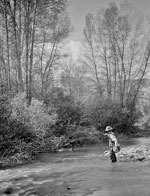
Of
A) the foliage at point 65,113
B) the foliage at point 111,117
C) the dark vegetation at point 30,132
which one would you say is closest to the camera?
the dark vegetation at point 30,132

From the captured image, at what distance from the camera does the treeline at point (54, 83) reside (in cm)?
1355

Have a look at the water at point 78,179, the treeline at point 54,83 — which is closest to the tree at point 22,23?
the treeline at point 54,83

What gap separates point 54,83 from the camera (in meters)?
30.4

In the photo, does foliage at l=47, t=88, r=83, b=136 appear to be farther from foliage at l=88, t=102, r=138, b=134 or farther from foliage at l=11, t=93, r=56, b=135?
foliage at l=11, t=93, r=56, b=135

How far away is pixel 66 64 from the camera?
43.8 m

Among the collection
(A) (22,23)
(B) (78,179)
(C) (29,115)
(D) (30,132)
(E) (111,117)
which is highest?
(A) (22,23)

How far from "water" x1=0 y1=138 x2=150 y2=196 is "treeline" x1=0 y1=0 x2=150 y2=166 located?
199 cm

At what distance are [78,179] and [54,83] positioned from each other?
22812mm

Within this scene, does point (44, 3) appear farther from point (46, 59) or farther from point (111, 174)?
point (111, 174)

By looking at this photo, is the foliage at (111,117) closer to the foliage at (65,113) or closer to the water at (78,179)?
the foliage at (65,113)

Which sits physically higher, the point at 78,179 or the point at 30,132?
the point at 30,132

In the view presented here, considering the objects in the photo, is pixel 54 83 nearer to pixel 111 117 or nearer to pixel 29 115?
pixel 111 117

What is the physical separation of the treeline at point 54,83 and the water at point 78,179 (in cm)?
199

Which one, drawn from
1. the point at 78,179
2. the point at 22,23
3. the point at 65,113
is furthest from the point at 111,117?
the point at 78,179
